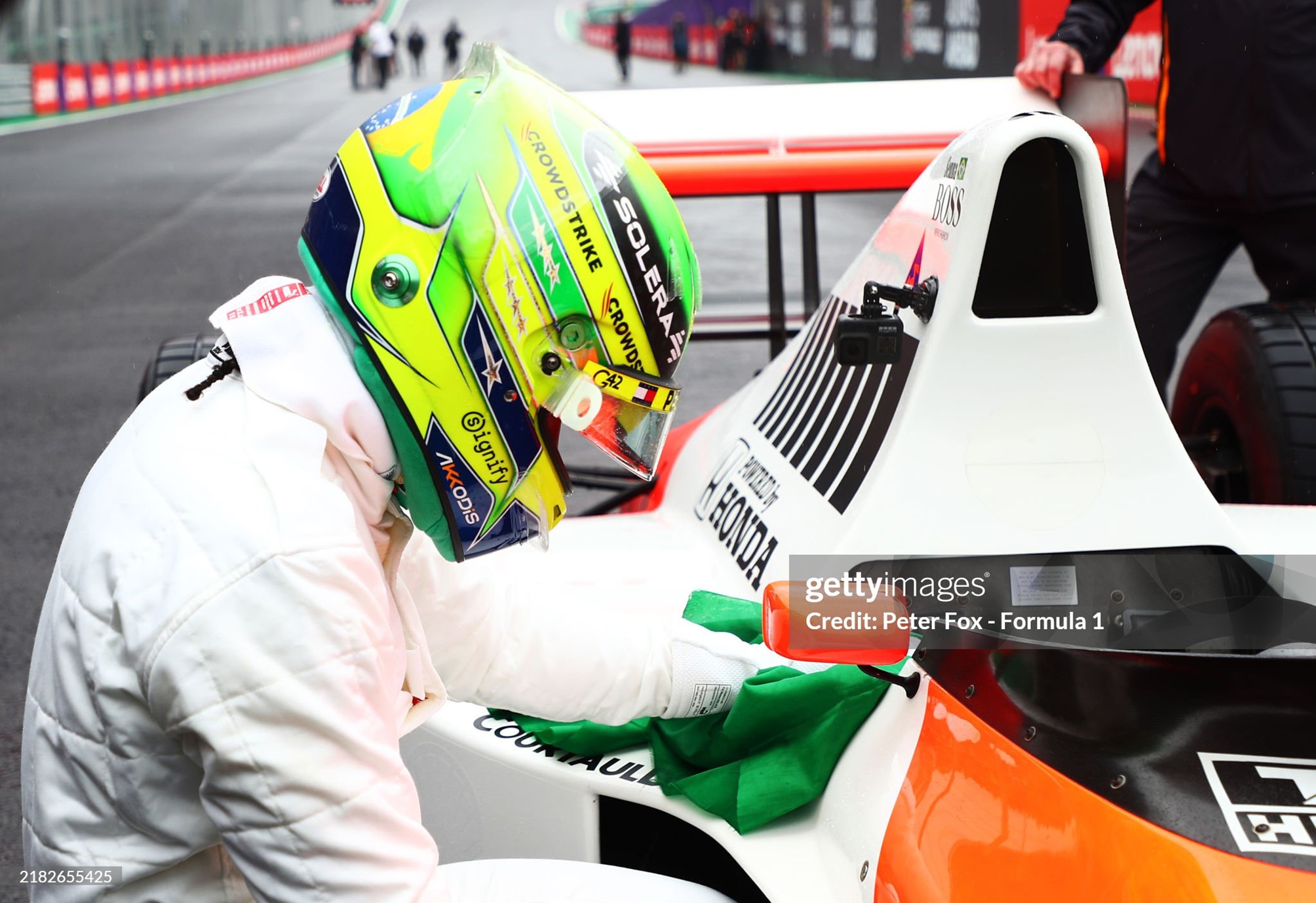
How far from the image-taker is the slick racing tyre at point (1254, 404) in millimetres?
2672

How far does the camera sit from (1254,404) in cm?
279

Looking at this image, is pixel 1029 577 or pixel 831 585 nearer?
pixel 831 585

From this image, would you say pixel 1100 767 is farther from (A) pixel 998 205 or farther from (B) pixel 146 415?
(B) pixel 146 415

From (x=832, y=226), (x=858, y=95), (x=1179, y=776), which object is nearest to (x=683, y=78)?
(x=832, y=226)

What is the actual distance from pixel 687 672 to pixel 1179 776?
26.5 inches

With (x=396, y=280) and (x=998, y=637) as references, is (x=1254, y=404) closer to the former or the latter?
(x=998, y=637)

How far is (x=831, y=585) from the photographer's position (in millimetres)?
1428

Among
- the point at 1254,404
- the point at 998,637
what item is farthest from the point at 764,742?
the point at 1254,404

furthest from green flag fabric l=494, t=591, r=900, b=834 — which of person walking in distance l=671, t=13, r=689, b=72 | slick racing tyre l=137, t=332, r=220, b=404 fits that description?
person walking in distance l=671, t=13, r=689, b=72

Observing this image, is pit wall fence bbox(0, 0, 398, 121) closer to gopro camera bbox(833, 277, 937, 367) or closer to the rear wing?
the rear wing

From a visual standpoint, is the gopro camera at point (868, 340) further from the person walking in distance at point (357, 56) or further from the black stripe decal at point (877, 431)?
the person walking in distance at point (357, 56)

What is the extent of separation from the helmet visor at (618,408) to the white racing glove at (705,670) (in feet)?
1.16

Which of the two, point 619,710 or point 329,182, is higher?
point 329,182

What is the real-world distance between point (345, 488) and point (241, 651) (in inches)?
8.9
